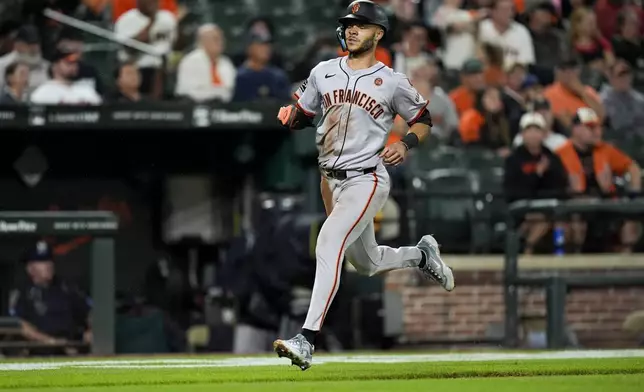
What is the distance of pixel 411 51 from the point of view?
13141 millimetres

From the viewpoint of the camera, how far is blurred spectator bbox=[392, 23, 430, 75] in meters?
12.9

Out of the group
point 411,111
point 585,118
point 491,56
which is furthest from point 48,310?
point 491,56

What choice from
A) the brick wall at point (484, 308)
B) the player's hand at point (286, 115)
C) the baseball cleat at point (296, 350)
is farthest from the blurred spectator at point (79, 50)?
the baseball cleat at point (296, 350)

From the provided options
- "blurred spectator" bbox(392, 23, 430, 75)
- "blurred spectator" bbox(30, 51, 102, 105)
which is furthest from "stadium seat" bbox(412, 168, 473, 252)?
"blurred spectator" bbox(30, 51, 102, 105)

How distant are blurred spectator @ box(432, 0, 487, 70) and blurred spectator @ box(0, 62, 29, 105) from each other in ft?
13.8

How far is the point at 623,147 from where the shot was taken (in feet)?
42.1

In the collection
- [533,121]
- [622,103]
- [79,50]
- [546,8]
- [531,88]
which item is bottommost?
[533,121]

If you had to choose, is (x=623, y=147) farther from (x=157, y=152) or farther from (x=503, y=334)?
(x=157, y=152)

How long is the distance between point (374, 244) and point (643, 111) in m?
7.39

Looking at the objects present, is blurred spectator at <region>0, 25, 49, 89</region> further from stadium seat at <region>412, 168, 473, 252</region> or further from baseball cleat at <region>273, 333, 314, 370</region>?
baseball cleat at <region>273, 333, 314, 370</region>

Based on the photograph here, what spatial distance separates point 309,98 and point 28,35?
5.59 metres

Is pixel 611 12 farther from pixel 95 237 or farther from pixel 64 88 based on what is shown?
pixel 95 237

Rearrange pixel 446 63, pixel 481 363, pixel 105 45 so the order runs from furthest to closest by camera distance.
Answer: pixel 446 63, pixel 105 45, pixel 481 363

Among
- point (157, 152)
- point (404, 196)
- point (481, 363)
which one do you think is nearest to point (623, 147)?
point (404, 196)
